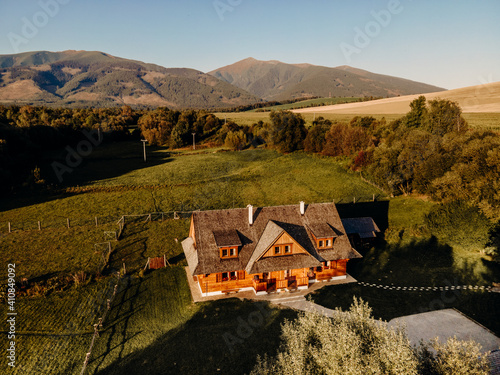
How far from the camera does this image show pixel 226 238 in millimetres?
26609

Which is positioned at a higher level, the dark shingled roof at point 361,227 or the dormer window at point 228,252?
the dormer window at point 228,252

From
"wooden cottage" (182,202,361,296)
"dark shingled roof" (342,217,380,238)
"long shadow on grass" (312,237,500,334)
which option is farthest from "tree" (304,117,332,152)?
"wooden cottage" (182,202,361,296)

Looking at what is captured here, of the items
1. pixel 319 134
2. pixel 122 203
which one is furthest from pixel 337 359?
pixel 319 134

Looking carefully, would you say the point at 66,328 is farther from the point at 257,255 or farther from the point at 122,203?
the point at 122,203

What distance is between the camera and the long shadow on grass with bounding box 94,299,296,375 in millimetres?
19062

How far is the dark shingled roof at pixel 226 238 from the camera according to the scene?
26016 millimetres

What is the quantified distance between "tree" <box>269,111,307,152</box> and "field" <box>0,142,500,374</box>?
18.1m

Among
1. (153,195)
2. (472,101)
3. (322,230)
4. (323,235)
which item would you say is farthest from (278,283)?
(472,101)

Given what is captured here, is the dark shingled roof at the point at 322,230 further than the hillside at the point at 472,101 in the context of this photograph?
No

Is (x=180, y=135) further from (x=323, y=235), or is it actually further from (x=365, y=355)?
(x=365, y=355)

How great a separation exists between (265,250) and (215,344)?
27.3 feet

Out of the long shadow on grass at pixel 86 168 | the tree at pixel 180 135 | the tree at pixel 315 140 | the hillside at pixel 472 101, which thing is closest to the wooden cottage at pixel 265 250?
the long shadow on grass at pixel 86 168

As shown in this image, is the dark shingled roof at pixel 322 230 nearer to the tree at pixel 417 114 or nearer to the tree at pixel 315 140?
the tree at pixel 315 140

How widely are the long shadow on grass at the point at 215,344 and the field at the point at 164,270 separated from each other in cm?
7
